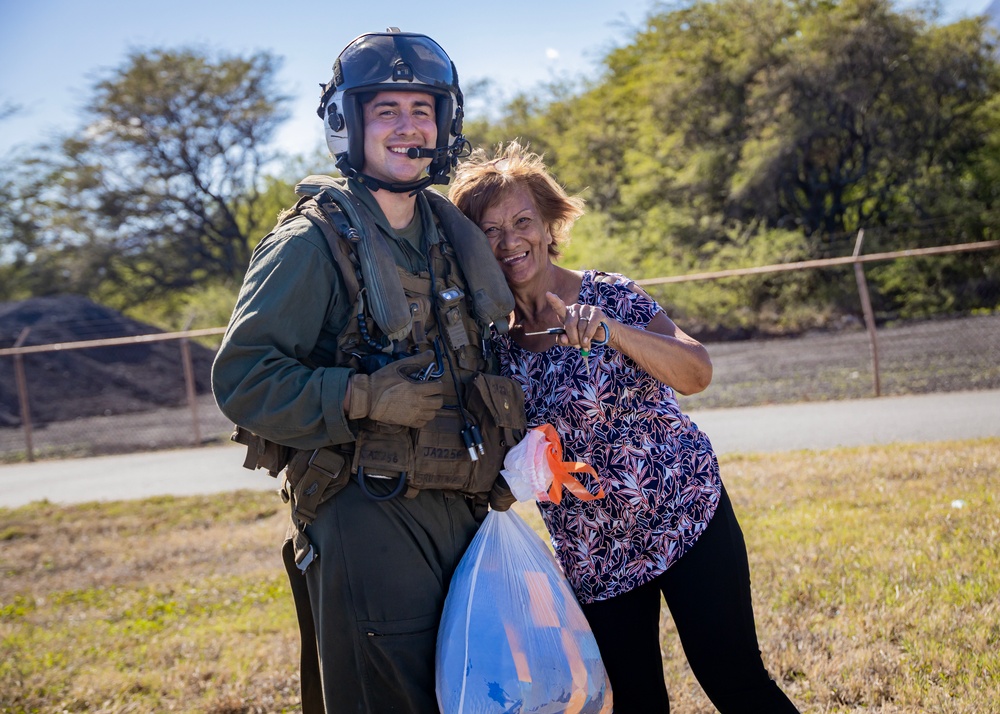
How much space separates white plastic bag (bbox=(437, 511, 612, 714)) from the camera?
88.1 inches

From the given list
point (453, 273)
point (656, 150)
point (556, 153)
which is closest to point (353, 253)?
point (453, 273)

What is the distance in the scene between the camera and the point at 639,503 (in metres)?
2.65

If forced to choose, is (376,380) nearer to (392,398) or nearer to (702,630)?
(392,398)

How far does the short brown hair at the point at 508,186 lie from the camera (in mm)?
2910

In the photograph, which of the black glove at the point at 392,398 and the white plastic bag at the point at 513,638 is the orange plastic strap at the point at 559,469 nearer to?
the white plastic bag at the point at 513,638

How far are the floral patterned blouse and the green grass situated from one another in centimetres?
112

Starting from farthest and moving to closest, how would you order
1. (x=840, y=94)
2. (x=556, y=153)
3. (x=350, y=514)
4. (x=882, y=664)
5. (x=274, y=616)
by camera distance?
(x=556, y=153) → (x=840, y=94) → (x=274, y=616) → (x=882, y=664) → (x=350, y=514)

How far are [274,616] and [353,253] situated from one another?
11.0ft

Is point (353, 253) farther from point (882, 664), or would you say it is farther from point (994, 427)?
point (994, 427)

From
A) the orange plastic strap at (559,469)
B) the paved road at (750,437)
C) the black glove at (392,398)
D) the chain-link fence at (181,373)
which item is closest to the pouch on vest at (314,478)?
the black glove at (392,398)

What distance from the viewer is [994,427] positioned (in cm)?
784

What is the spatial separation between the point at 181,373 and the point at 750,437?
18.5m

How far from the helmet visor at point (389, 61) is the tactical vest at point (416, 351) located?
315 mm

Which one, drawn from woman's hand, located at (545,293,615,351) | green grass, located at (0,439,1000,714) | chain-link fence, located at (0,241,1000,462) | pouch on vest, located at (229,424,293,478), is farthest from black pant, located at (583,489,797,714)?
chain-link fence, located at (0,241,1000,462)
